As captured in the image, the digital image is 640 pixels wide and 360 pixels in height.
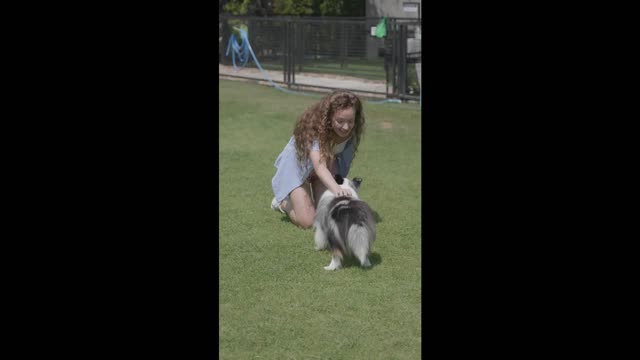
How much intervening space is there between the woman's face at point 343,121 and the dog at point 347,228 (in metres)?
0.82

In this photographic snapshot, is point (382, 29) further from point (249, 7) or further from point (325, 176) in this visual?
point (249, 7)

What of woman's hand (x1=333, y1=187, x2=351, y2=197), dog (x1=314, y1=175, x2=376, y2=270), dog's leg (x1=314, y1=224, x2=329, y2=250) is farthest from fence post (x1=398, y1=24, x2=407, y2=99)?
dog (x1=314, y1=175, x2=376, y2=270)

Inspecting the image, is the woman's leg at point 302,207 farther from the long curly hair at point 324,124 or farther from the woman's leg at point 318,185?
the long curly hair at point 324,124

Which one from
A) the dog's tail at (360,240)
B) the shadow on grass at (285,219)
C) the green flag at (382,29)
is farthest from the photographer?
the green flag at (382,29)

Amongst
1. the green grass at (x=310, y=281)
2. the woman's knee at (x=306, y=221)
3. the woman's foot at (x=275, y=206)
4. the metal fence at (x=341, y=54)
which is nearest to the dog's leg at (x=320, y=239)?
the green grass at (x=310, y=281)

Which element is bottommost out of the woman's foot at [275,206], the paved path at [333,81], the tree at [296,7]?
the woman's foot at [275,206]

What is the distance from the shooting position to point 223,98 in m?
16.4

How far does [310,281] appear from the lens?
212 inches

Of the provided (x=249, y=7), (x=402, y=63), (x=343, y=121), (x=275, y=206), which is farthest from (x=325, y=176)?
(x=249, y=7)

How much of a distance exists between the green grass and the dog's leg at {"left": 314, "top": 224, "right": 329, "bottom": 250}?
0.25ft

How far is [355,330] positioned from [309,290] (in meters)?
0.70

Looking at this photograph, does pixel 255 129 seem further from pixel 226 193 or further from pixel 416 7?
pixel 416 7

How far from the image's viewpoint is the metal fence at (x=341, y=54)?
16609mm

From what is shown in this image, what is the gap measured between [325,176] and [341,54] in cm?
1273
